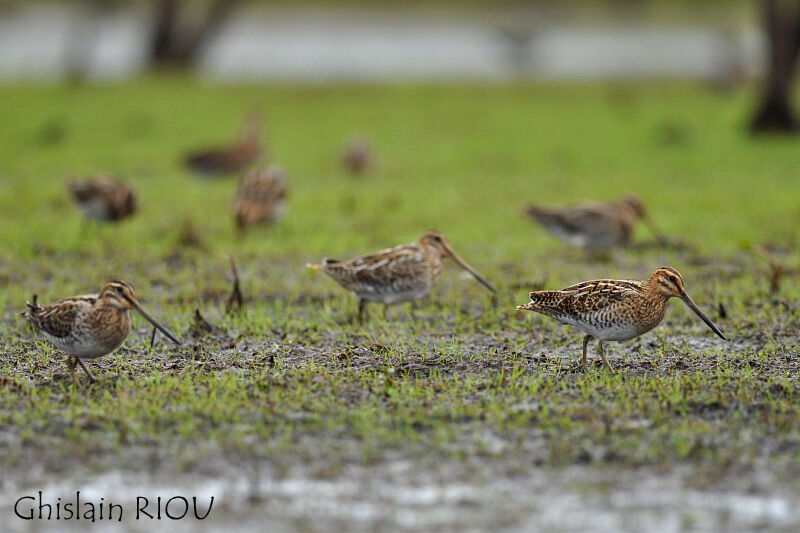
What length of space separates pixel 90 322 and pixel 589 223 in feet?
18.6

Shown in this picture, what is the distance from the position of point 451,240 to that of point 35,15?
122 ft

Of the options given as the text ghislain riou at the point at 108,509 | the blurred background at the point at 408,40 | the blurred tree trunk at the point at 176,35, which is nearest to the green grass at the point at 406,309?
the text ghislain riou at the point at 108,509

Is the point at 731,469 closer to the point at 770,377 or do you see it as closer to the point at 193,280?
the point at 770,377

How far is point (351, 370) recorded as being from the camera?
7992 mm

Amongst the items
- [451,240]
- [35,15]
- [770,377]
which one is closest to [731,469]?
[770,377]

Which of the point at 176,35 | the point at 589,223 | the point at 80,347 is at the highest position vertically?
the point at 176,35

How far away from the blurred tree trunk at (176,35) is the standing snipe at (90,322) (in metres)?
24.0

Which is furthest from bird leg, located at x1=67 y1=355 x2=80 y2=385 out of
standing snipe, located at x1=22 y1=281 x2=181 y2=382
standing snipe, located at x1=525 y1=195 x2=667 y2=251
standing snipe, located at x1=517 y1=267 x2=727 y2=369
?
standing snipe, located at x1=525 y1=195 x2=667 y2=251

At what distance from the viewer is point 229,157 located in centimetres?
1761

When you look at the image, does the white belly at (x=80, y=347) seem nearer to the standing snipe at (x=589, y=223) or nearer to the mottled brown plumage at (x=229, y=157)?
the standing snipe at (x=589, y=223)

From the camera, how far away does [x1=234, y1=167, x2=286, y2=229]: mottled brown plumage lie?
1305cm

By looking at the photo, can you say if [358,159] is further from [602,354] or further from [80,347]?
[80,347]

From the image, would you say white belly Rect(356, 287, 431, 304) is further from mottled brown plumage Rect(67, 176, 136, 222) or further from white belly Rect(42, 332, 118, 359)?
mottled brown plumage Rect(67, 176, 136, 222)

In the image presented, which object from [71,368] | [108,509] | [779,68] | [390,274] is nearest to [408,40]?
[779,68]
